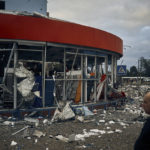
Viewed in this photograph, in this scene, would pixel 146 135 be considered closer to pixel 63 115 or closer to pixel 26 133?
pixel 26 133

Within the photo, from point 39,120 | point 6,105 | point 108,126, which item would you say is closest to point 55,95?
point 39,120

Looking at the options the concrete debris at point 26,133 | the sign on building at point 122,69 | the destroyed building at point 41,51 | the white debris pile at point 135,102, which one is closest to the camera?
the concrete debris at point 26,133

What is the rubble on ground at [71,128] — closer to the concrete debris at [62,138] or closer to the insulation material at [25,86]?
the concrete debris at [62,138]

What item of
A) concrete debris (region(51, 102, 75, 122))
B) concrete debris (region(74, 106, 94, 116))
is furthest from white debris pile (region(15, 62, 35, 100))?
concrete debris (region(74, 106, 94, 116))

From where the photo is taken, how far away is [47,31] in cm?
864

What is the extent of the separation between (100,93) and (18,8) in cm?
753

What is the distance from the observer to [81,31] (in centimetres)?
963

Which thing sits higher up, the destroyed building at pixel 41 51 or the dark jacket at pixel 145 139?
the destroyed building at pixel 41 51

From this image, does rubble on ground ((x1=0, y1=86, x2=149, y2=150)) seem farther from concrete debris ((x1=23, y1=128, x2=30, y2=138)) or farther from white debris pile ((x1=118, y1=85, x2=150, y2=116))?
white debris pile ((x1=118, y1=85, x2=150, y2=116))

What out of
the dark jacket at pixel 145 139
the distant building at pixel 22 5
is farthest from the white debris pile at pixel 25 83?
the distant building at pixel 22 5

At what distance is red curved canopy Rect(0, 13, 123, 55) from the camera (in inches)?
318

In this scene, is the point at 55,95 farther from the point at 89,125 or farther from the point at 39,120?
the point at 89,125

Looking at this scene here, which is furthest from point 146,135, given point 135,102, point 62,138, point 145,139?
point 135,102

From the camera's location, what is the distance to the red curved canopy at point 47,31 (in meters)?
8.07
